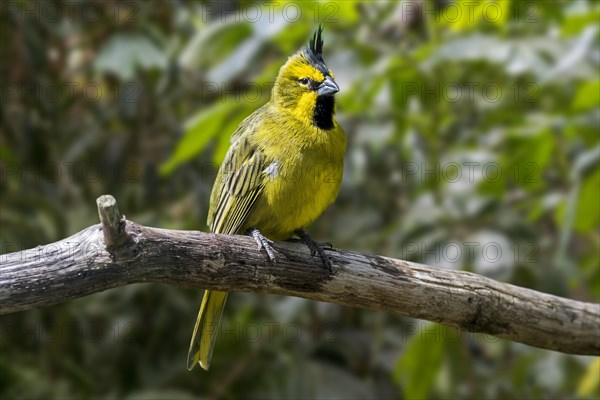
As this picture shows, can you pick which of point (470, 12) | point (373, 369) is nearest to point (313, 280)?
point (470, 12)

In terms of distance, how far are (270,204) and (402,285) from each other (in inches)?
22.4

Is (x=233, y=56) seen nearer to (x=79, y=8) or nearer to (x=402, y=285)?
(x=79, y=8)

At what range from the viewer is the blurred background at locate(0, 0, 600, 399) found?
11.7 feet

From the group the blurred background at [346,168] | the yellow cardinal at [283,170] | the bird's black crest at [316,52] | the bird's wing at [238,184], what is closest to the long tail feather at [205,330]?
the yellow cardinal at [283,170]

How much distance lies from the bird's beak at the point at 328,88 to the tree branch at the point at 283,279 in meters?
0.63

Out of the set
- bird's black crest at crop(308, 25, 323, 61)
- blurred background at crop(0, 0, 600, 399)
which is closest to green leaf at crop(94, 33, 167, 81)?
blurred background at crop(0, 0, 600, 399)

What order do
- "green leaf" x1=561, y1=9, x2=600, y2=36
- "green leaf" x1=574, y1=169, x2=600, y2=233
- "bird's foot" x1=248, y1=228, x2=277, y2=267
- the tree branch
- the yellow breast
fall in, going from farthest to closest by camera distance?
"green leaf" x1=561, y1=9, x2=600, y2=36 < "green leaf" x1=574, y1=169, x2=600, y2=233 < the yellow breast < "bird's foot" x1=248, y1=228, x2=277, y2=267 < the tree branch

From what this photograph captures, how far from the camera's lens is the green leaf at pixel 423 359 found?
3.28 metres

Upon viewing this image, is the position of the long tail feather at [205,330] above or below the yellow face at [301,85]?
below

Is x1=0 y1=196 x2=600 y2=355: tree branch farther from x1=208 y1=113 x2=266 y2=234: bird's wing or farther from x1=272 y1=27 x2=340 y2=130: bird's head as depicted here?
x1=272 y1=27 x2=340 y2=130: bird's head

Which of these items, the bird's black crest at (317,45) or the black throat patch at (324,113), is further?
the bird's black crest at (317,45)

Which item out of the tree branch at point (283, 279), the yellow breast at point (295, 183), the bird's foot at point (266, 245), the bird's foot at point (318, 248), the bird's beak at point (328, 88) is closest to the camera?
the tree branch at point (283, 279)

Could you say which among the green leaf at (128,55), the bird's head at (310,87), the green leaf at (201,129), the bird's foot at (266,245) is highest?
the green leaf at (128,55)

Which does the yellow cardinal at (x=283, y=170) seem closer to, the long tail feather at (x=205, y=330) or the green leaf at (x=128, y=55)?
the long tail feather at (x=205, y=330)
